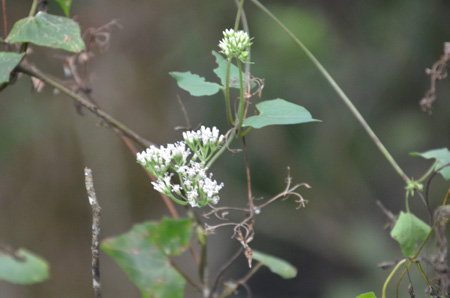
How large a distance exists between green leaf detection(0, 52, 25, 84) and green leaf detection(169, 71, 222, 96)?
0.22m

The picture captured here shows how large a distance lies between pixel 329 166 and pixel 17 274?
203 centimetres

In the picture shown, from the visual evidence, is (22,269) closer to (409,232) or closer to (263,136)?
(409,232)

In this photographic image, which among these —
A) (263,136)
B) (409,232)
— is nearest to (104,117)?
(409,232)

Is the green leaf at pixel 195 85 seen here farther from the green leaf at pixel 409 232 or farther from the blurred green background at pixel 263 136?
the blurred green background at pixel 263 136

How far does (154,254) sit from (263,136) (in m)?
1.91

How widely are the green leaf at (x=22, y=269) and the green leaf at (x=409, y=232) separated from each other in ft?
1.65

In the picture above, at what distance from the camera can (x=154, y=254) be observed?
0.54 m

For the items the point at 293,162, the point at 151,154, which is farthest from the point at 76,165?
the point at 151,154

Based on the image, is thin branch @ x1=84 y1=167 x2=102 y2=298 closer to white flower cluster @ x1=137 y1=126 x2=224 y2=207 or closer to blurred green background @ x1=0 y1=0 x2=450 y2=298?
white flower cluster @ x1=137 y1=126 x2=224 y2=207

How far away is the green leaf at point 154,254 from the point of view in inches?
20.9

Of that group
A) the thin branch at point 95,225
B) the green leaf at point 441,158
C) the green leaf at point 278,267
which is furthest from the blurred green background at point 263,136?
the thin branch at point 95,225

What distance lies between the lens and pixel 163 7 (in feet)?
8.33

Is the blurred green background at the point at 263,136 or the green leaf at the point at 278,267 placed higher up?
the green leaf at the point at 278,267

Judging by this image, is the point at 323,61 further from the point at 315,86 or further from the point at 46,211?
the point at 46,211
